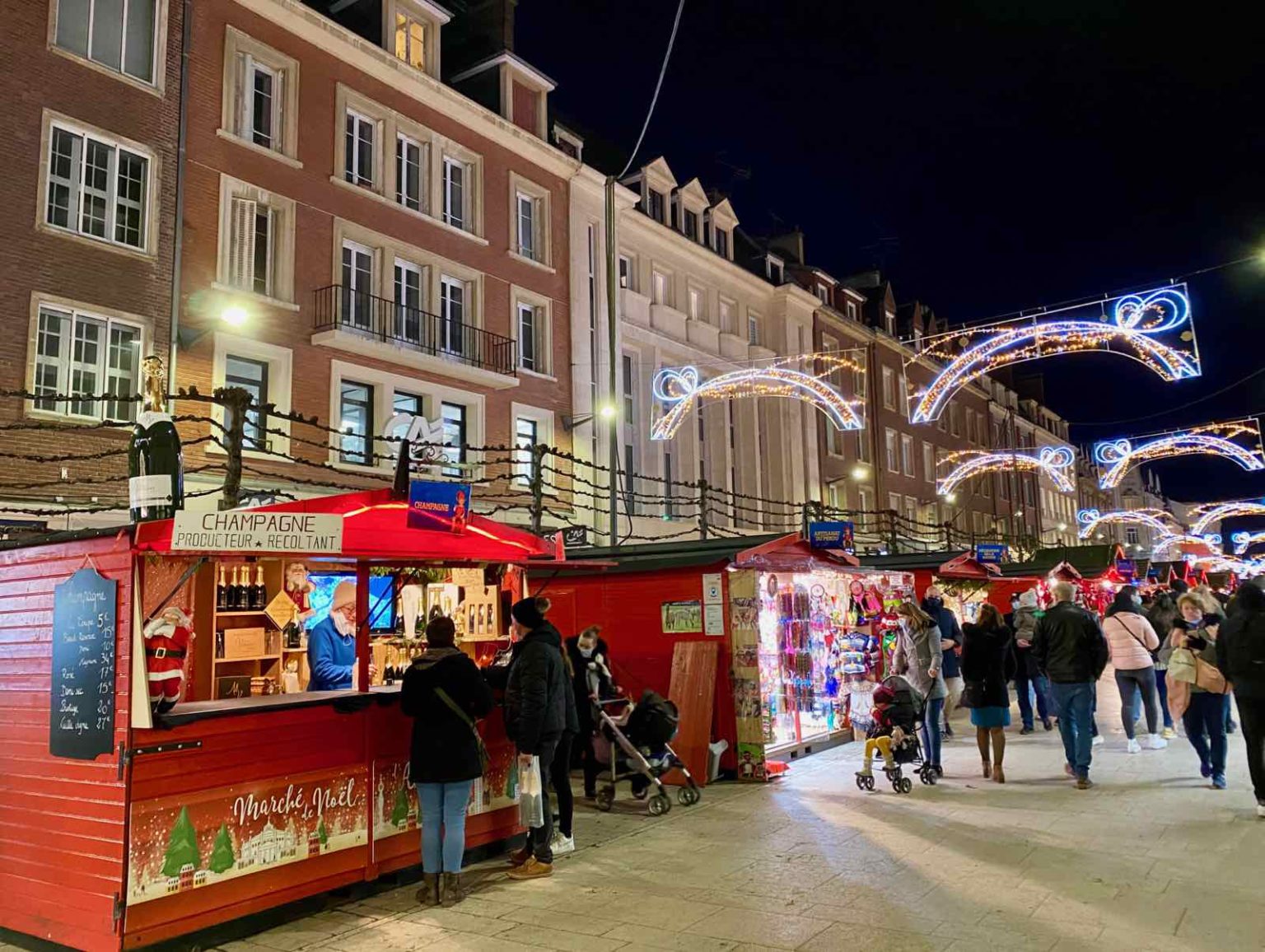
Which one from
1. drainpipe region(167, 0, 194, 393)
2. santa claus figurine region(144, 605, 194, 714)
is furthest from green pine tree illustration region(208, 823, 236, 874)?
drainpipe region(167, 0, 194, 393)

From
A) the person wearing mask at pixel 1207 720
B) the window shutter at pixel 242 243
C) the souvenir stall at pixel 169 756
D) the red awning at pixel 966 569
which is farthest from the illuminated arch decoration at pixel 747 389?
the souvenir stall at pixel 169 756

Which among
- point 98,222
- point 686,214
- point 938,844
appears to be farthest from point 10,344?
point 686,214

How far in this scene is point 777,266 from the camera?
35.6 meters

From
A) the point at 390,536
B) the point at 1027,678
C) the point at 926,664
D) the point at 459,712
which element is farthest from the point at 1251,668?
the point at 390,536

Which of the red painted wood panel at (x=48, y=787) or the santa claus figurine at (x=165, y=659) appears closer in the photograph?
the red painted wood panel at (x=48, y=787)

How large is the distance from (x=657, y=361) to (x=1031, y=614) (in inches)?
612

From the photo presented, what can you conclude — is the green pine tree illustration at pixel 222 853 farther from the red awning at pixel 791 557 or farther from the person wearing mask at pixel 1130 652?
the person wearing mask at pixel 1130 652

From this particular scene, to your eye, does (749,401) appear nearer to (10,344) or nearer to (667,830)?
(10,344)

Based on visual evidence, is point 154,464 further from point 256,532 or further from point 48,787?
point 48,787

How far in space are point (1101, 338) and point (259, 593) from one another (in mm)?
12738

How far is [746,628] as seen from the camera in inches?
449

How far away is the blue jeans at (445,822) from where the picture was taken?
21.5 feet

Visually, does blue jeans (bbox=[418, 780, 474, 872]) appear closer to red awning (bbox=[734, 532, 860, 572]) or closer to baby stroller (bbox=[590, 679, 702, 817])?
baby stroller (bbox=[590, 679, 702, 817])

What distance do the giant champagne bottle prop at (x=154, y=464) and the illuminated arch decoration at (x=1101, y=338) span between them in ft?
41.3
